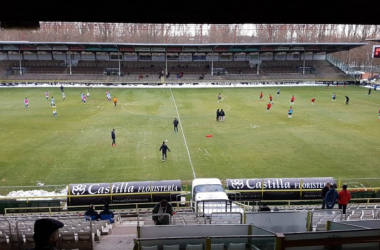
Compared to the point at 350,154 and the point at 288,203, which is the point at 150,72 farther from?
the point at 288,203

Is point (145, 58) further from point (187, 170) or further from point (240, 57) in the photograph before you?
point (187, 170)

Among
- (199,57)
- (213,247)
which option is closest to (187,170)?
(213,247)

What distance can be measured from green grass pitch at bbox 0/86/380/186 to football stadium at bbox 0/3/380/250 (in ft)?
0.40

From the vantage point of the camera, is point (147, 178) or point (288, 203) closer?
point (288, 203)

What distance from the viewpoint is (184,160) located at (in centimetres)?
2000

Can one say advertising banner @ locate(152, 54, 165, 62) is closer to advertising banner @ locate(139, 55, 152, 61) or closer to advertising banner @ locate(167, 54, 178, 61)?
advertising banner @ locate(139, 55, 152, 61)

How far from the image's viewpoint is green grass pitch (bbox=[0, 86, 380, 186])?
17984mm

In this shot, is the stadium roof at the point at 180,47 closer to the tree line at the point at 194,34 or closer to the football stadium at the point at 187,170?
the football stadium at the point at 187,170

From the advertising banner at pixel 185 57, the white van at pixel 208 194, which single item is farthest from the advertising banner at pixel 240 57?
the white van at pixel 208 194

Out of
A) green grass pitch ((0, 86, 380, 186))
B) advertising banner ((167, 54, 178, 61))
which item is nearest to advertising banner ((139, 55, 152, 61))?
advertising banner ((167, 54, 178, 61))

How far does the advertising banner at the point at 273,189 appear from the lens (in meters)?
14.1

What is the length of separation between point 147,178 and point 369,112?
94.2 feet
